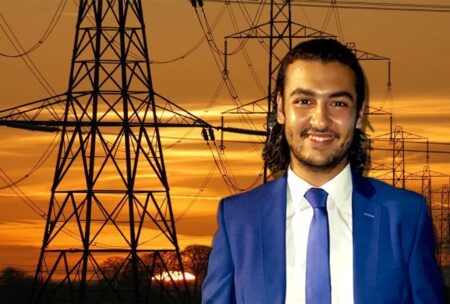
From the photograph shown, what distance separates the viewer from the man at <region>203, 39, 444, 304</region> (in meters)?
6.73

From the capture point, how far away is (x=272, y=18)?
193ft

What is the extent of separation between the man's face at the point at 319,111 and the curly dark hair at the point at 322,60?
1.3 inches

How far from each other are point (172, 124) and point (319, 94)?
48750 mm

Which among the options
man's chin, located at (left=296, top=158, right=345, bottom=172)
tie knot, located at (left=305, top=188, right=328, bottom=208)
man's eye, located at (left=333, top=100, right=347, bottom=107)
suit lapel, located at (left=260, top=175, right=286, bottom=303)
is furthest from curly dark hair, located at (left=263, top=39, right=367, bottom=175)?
tie knot, located at (left=305, top=188, right=328, bottom=208)

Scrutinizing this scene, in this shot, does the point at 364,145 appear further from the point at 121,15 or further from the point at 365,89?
the point at 121,15

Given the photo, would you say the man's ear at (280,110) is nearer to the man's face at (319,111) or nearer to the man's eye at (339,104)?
the man's face at (319,111)

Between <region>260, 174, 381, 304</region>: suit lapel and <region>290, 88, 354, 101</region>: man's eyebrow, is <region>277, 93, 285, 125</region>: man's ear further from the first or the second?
<region>260, 174, 381, 304</region>: suit lapel

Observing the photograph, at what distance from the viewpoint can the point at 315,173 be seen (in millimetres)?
6852

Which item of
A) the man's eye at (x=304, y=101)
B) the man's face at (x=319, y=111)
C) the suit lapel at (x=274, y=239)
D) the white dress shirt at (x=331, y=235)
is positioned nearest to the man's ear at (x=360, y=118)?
the man's face at (x=319, y=111)

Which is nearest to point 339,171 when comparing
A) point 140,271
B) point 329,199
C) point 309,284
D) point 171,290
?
point 329,199

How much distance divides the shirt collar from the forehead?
1.55 ft

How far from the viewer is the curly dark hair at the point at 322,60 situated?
6703 mm

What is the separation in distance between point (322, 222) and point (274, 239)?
0.88 feet

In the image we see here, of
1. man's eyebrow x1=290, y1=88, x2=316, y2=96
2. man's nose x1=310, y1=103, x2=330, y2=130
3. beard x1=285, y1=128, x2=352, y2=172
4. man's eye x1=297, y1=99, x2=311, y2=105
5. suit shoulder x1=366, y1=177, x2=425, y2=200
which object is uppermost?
man's eyebrow x1=290, y1=88, x2=316, y2=96
